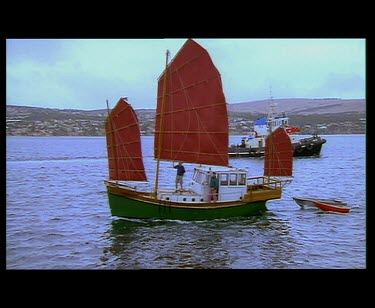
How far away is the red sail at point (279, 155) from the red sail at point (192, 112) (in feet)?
4.61

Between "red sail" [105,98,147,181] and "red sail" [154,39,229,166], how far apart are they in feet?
1.32

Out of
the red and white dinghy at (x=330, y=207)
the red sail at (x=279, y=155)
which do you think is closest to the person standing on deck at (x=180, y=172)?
the red sail at (x=279, y=155)

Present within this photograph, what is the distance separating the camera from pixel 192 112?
589cm

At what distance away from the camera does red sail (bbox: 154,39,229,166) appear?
223 inches

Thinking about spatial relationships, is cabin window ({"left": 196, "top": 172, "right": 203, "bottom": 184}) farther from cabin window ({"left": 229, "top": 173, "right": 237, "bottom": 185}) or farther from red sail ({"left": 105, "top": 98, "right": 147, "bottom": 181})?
red sail ({"left": 105, "top": 98, "right": 147, "bottom": 181})

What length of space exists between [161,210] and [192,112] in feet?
4.16

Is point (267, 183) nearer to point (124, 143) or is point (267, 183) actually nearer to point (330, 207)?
point (330, 207)

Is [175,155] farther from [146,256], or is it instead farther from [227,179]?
[146,256]

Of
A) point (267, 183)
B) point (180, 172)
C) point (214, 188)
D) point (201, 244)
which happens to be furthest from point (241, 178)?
point (201, 244)
